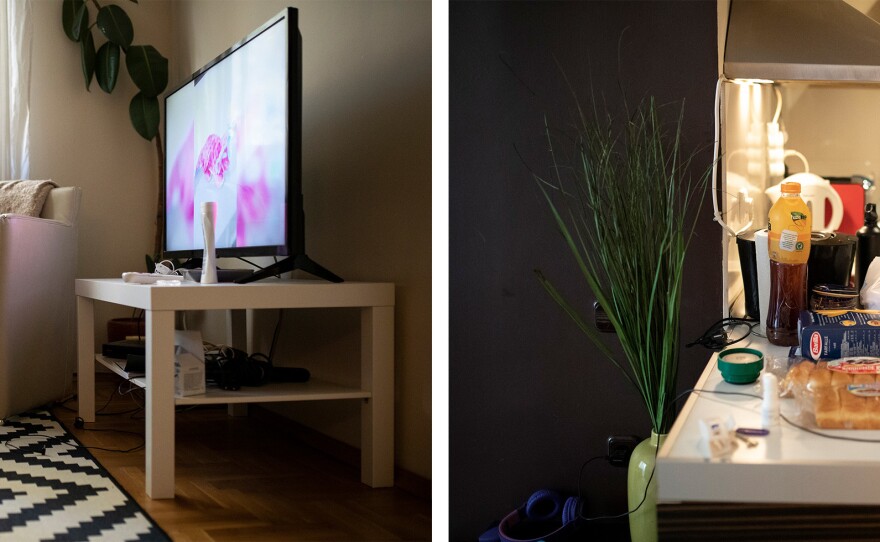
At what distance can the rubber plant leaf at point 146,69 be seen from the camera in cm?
427

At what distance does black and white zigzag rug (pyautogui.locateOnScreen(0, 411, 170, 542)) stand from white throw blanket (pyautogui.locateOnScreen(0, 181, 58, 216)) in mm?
1026

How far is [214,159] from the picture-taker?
9.70ft

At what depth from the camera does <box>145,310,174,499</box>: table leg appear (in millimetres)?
2127

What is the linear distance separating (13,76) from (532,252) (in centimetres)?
359

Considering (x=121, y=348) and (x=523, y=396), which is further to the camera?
(x=121, y=348)

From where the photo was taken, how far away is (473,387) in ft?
5.01

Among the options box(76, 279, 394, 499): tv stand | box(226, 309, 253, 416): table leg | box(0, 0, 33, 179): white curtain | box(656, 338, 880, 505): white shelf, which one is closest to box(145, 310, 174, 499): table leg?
box(76, 279, 394, 499): tv stand

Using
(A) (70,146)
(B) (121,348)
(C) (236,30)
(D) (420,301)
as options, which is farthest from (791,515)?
(A) (70,146)

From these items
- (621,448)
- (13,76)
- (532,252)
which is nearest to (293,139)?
(532,252)

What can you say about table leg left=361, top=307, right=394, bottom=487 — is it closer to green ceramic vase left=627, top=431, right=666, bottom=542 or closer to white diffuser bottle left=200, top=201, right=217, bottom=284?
white diffuser bottle left=200, top=201, right=217, bottom=284

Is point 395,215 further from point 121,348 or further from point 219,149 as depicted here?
point 121,348

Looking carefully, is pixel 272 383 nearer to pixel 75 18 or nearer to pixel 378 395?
pixel 378 395

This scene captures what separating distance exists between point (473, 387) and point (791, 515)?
3.21ft

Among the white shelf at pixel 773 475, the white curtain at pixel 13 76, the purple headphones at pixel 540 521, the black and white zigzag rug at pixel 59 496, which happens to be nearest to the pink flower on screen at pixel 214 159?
the black and white zigzag rug at pixel 59 496
